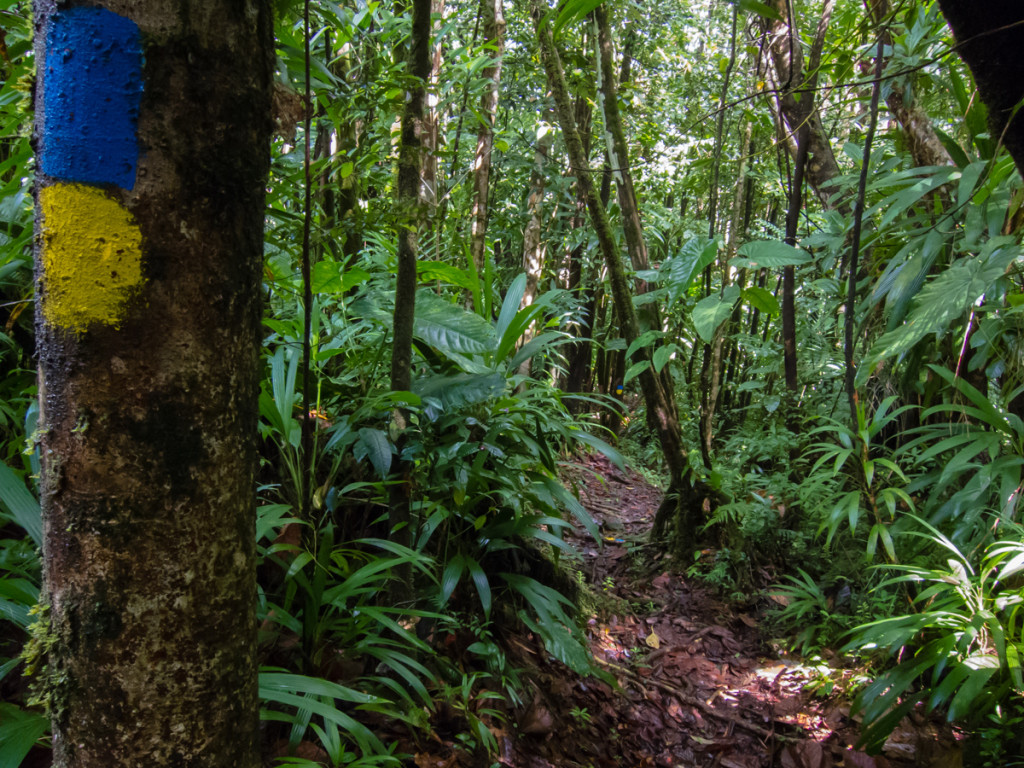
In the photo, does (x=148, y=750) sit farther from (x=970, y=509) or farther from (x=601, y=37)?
(x=601, y=37)

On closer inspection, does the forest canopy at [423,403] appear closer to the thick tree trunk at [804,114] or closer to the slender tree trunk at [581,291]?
the thick tree trunk at [804,114]

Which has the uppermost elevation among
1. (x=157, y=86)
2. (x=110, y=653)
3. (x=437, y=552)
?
(x=157, y=86)

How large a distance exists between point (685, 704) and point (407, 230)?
2.14 m

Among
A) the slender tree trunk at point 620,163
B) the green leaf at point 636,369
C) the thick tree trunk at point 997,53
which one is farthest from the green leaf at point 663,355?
the thick tree trunk at point 997,53

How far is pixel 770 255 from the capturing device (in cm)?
256

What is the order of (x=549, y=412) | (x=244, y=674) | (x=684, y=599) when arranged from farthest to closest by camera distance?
(x=684, y=599), (x=549, y=412), (x=244, y=674)

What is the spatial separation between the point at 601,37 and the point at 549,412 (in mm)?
2449

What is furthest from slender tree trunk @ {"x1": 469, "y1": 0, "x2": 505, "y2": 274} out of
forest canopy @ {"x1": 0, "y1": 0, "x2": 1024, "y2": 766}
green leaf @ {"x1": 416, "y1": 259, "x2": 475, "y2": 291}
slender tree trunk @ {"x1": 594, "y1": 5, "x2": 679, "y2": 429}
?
green leaf @ {"x1": 416, "y1": 259, "x2": 475, "y2": 291}

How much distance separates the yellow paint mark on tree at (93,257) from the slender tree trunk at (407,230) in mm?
893

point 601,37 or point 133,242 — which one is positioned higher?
point 601,37

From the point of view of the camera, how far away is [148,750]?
0.66 metres

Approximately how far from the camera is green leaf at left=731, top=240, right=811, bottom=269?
2.48m

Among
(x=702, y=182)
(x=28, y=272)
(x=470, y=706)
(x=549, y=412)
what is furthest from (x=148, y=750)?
(x=702, y=182)

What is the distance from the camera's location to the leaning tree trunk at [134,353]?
0.63 m
